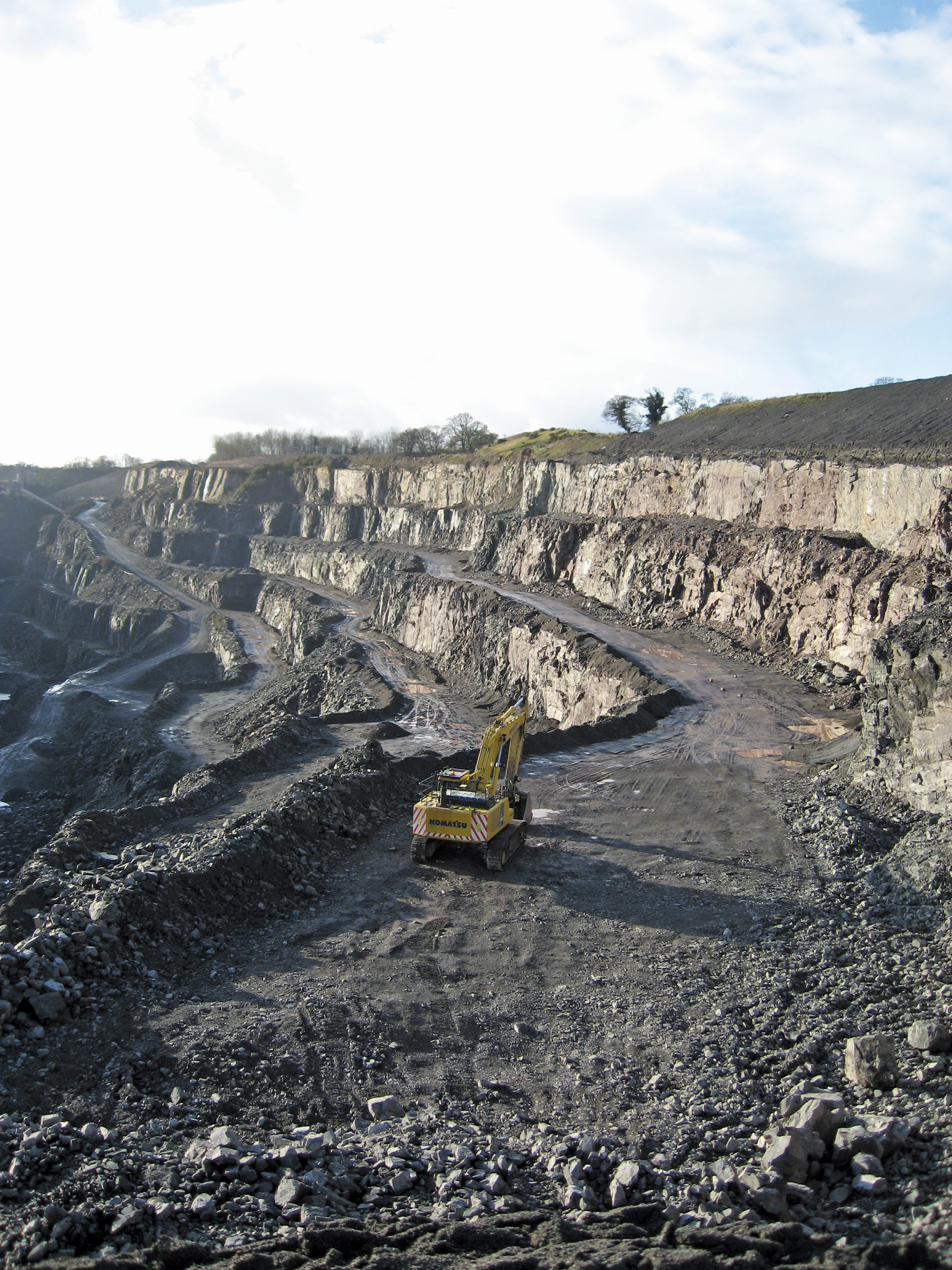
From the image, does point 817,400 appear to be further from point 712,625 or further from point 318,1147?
point 318,1147

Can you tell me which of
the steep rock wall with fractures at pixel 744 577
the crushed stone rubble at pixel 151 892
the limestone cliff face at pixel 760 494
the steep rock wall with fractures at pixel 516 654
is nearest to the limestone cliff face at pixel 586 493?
the limestone cliff face at pixel 760 494

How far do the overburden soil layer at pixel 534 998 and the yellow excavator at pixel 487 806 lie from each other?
518mm

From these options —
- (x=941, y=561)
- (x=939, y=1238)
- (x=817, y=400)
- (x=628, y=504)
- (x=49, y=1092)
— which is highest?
(x=817, y=400)

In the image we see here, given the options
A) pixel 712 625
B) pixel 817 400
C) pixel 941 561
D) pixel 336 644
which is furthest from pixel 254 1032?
pixel 817 400

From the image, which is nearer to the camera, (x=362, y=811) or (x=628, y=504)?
(x=362, y=811)

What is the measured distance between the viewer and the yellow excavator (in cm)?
1297

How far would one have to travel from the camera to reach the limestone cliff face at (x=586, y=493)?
26.3 meters

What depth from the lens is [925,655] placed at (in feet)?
48.5

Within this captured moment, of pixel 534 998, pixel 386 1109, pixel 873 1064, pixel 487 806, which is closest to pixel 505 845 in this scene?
pixel 487 806

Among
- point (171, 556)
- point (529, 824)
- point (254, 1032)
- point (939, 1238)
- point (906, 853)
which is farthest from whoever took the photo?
point (171, 556)

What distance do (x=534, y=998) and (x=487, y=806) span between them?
3.70m

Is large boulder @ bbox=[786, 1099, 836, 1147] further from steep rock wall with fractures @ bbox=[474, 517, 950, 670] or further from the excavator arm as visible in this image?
steep rock wall with fractures @ bbox=[474, 517, 950, 670]

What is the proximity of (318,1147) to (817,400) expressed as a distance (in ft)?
135

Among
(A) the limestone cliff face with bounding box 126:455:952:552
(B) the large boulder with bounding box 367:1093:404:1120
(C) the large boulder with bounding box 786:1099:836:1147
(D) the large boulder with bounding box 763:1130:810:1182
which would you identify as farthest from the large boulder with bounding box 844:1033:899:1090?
(A) the limestone cliff face with bounding box 126:455:952:552
